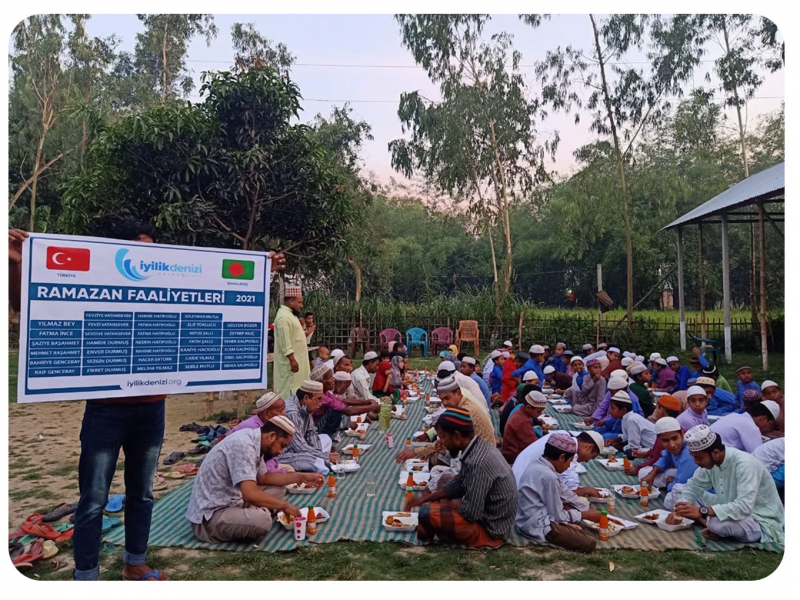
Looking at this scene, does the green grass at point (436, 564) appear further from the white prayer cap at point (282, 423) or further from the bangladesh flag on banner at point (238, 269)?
the bangladesh flag on banner at point (238, 269)

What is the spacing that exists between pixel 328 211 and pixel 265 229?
1.13 m

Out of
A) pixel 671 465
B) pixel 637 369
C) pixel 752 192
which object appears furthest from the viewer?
pixel 752 192

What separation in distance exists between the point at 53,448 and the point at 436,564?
5.01 m

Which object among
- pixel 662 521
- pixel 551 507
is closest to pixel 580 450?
pixel 551 507

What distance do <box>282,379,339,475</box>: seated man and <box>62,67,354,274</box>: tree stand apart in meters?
4.40

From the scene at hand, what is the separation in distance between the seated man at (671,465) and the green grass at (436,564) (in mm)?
896

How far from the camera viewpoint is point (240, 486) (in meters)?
3.76

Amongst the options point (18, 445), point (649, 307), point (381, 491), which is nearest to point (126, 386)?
point (381, 491)

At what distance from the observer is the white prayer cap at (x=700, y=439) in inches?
154

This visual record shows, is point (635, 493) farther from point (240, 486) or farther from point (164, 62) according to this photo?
point (164, 62)

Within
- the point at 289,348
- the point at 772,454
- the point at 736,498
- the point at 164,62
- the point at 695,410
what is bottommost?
the point at 736,498

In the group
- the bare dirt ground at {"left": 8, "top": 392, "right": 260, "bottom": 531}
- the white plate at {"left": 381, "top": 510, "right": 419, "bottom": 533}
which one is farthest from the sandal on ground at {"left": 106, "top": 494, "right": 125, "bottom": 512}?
the white plate at {"left": 381, "top": 510, "right": 419, "bottom": 533}

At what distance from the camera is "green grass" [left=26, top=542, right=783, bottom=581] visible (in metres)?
3.50

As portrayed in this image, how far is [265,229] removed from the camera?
10.1m
